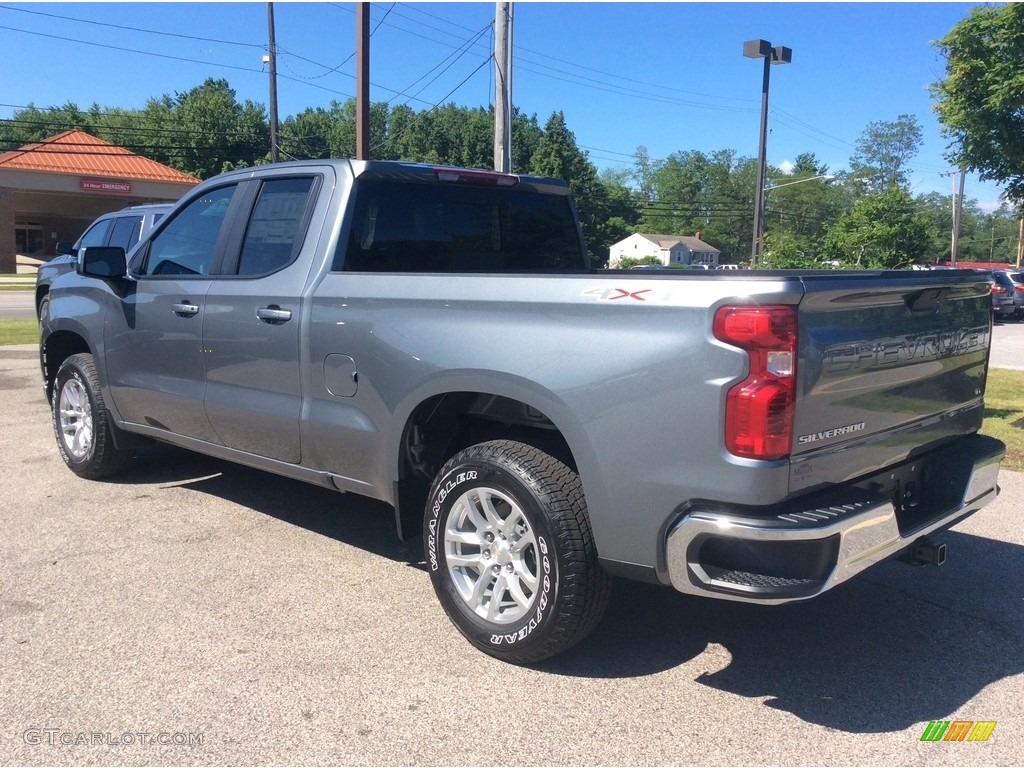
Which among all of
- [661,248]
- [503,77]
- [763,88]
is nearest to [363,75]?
[503,77]

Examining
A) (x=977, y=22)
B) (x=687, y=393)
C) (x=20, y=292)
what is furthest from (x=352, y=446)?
(x=20, y=292)

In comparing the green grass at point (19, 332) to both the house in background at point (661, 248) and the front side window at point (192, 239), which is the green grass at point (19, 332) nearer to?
the front side window at point (192, 239)

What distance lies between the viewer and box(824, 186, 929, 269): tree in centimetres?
2017

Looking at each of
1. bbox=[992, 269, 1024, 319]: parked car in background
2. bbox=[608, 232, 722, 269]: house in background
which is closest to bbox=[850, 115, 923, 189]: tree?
bbox=[608, 232, 722, 269]: house in background

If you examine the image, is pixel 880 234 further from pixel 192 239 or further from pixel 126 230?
pixel 192 239

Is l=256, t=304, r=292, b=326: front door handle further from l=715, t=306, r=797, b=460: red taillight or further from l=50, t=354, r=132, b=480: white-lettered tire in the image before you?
l=715, t=306, r=797, b=460: red taillight

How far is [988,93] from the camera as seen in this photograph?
9.71 m

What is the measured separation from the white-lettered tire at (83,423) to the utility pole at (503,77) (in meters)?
8.81

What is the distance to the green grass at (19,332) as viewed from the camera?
15.1m

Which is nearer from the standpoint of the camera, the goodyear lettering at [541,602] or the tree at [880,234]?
the goodyear lettering at [541,602]

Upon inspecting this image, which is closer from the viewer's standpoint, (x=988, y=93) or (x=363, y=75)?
(x=988, y=93)

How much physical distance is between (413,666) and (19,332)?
51.9 ft
